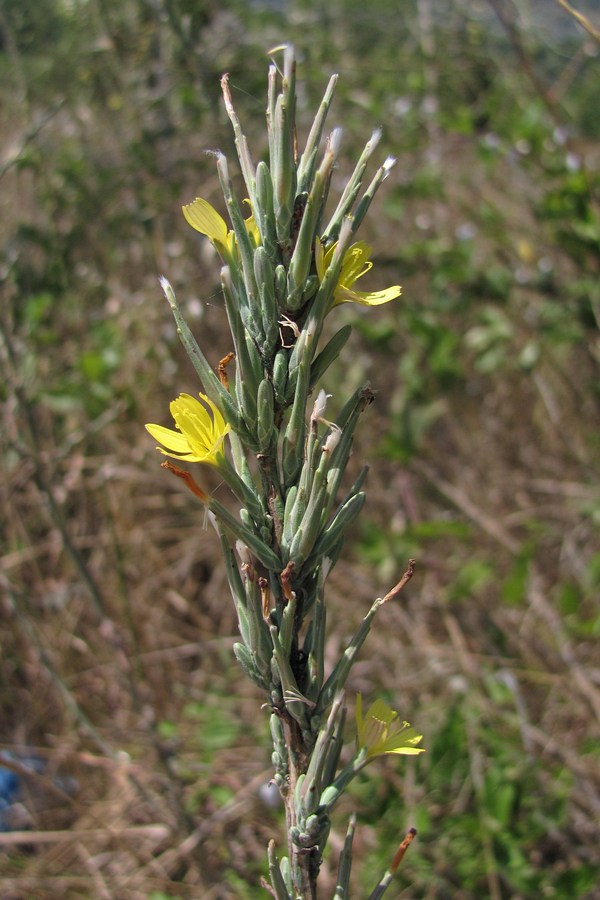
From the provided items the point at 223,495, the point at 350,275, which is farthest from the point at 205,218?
the point at 223,495

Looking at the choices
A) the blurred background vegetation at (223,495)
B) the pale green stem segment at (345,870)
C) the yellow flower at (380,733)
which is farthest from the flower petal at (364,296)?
the blurred background vegetation at (223,495)

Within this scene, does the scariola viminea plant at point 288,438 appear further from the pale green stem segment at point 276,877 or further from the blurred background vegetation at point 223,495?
the blurred background vegetation at point 223,495

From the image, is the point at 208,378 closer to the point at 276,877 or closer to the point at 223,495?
the point at 276,877

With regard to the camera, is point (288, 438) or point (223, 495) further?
point (223, 495)

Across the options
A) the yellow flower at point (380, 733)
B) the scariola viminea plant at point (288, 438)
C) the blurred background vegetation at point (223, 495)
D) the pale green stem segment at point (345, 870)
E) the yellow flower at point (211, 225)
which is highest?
the yellow flower at point (211, 225)

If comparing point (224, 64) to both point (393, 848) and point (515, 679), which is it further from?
point (393, 848)

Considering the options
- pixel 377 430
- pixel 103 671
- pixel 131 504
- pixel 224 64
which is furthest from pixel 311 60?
pixel 103 671

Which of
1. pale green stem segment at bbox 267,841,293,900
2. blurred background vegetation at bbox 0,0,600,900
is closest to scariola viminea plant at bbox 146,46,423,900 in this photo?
pale green stem segment at bbox 267,841,293,900

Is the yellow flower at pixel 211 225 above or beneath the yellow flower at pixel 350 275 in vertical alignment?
above
